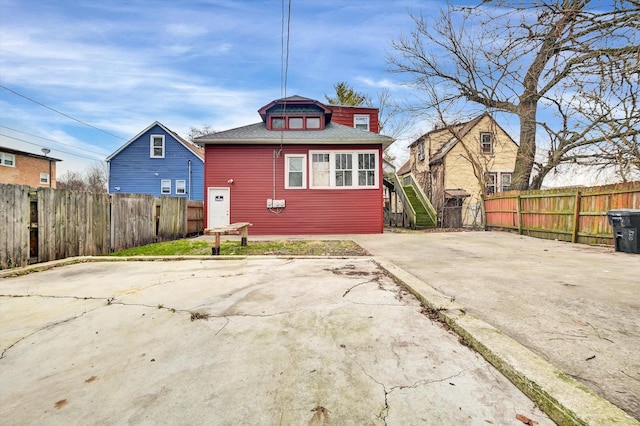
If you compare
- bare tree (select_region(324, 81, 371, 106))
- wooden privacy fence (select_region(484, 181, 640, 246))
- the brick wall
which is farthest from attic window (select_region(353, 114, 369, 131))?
the brick wall

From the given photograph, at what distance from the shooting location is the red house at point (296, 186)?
12.1 metres

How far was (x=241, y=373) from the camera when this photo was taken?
5.67ft

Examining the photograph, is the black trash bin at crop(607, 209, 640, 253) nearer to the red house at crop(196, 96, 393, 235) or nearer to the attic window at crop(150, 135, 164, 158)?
the red house at crop(196, 96, 393, 235)

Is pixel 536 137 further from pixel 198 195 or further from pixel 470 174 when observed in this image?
pixel 198 195

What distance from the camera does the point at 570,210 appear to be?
885cm

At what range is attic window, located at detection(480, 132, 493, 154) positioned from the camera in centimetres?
2027

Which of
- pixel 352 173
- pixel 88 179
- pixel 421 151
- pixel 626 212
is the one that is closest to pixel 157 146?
pixel 352 173

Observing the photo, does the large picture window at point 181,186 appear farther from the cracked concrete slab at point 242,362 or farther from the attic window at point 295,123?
the cracked concrete slab at point 242,362

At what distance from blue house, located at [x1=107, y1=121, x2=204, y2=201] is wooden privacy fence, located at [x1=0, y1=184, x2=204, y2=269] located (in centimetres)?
1307

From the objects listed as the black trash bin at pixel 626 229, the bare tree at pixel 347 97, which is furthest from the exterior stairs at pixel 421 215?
the bare tree at pixel 347 97

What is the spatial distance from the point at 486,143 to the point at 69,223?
75.0 feet

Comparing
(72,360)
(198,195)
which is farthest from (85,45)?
(72,360)

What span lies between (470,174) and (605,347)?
20.9 metres

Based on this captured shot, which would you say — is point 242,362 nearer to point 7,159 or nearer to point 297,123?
point 297,123
